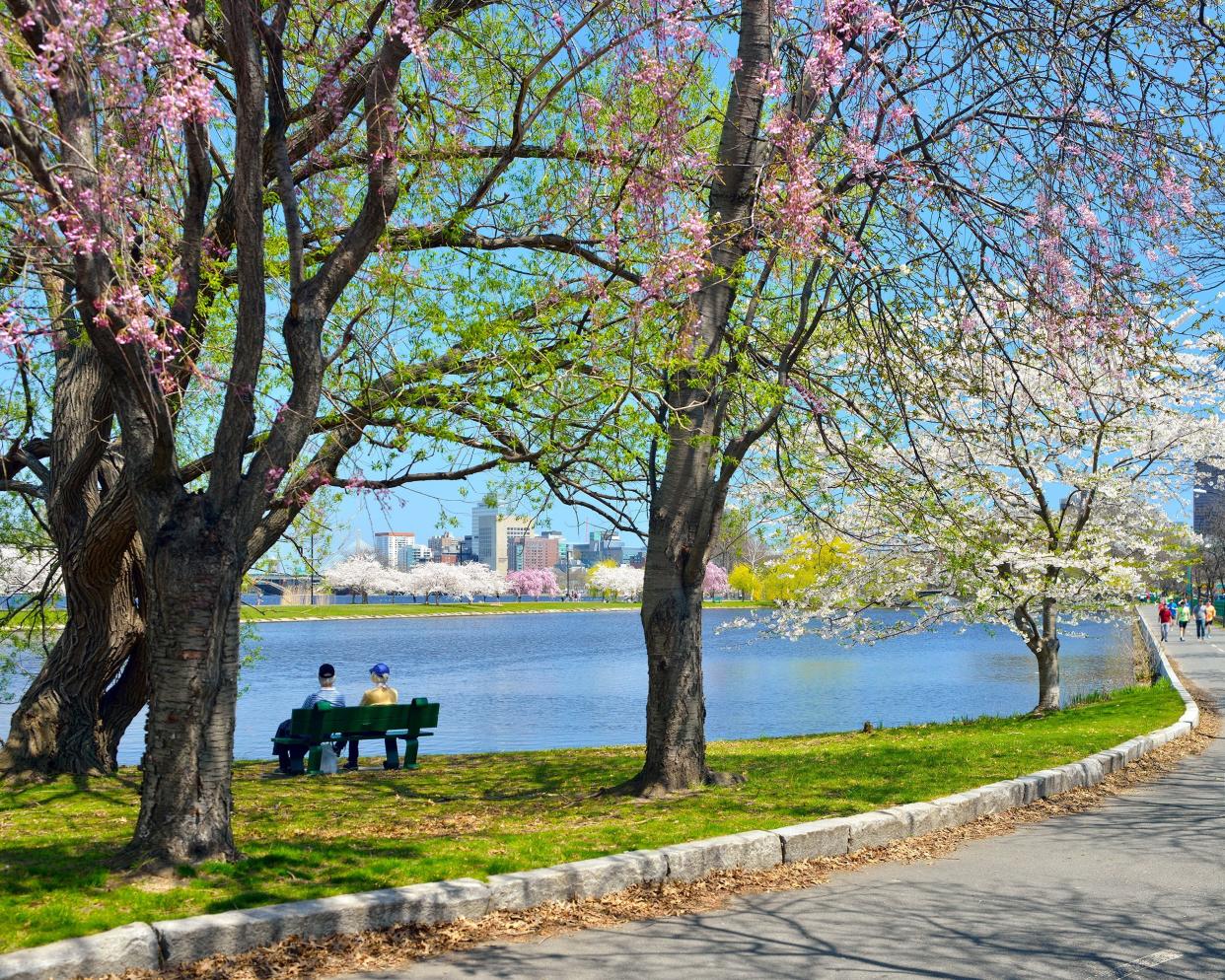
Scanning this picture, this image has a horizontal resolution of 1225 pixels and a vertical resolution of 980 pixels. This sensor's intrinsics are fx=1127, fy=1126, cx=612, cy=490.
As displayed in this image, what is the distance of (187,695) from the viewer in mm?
6602

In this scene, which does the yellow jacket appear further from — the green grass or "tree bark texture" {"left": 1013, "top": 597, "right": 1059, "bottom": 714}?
"tree bark texture" {"left": 1013, "top": 597, "right": 1059, "bottom": 714}

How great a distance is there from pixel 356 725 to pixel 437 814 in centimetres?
412

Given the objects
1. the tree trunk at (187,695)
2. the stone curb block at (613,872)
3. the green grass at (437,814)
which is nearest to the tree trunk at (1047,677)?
the green grass at (437,814)

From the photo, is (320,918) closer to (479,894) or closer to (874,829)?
(479,894)

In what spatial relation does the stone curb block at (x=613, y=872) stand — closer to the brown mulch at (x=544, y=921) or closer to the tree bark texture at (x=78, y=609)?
the brown mulch at (x=544, y=921)

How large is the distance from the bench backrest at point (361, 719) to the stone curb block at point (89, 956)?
7.52m

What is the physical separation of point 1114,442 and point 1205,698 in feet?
15.9

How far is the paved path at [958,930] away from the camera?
523 centimetres

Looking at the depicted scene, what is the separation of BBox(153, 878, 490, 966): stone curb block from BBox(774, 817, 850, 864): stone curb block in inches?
90.7

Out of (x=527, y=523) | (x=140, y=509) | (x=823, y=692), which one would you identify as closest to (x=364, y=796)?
(x=527, y=523)

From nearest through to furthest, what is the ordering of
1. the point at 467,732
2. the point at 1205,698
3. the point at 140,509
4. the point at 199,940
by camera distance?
the point at 199,940 → the point at 140,509 → the point at 1205,698 → the point at 467,732

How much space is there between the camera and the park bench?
1280cm

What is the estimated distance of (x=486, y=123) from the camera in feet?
37.0

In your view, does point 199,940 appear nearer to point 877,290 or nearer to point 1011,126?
point 877,290
